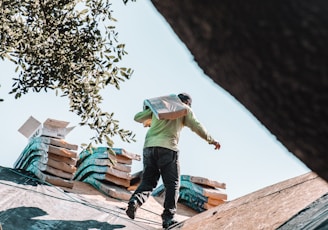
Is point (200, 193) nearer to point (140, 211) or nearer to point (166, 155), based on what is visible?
point (140, 211)

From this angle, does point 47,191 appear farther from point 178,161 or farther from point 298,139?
point 298,139

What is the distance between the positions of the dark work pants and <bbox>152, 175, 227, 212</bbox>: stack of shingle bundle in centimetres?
271

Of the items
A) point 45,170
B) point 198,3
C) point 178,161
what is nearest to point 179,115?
point 178,161

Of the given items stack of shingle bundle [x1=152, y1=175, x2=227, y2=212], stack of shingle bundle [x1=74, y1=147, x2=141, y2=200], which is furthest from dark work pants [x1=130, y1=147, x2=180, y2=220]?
stack of shingle bundle [x1=152, y1=175, x2=227, y2=212]

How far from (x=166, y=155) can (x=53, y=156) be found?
2.78 metres

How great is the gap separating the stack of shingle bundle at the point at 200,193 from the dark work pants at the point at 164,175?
2.71m

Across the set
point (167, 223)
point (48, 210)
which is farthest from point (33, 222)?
point (167, 223)

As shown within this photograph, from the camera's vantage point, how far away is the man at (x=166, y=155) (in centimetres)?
798

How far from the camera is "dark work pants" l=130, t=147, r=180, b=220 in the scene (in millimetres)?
7906

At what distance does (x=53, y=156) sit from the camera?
1004cm

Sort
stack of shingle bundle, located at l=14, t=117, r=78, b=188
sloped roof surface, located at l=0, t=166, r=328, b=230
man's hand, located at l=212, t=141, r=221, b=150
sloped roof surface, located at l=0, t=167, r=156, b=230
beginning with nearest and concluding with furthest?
sloped roof surface, located at l=0, t=166, r=328, b=230, sloped roof surface, located at l=0, t=167, r=156, b=230, man's hand, located at l=212, t=141, r=221, b=150, stack of shingle bundle, located at l=14, t=117, r=78, b=188

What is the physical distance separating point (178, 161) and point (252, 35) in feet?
22.2

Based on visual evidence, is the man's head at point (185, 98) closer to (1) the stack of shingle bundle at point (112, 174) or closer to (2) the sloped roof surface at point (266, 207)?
(2) the sloped roof surface at point (266, 207)

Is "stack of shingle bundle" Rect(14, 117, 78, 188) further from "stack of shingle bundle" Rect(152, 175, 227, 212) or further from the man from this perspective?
"stack of shingle bundle" Rect(152, 175, 227, 212)
